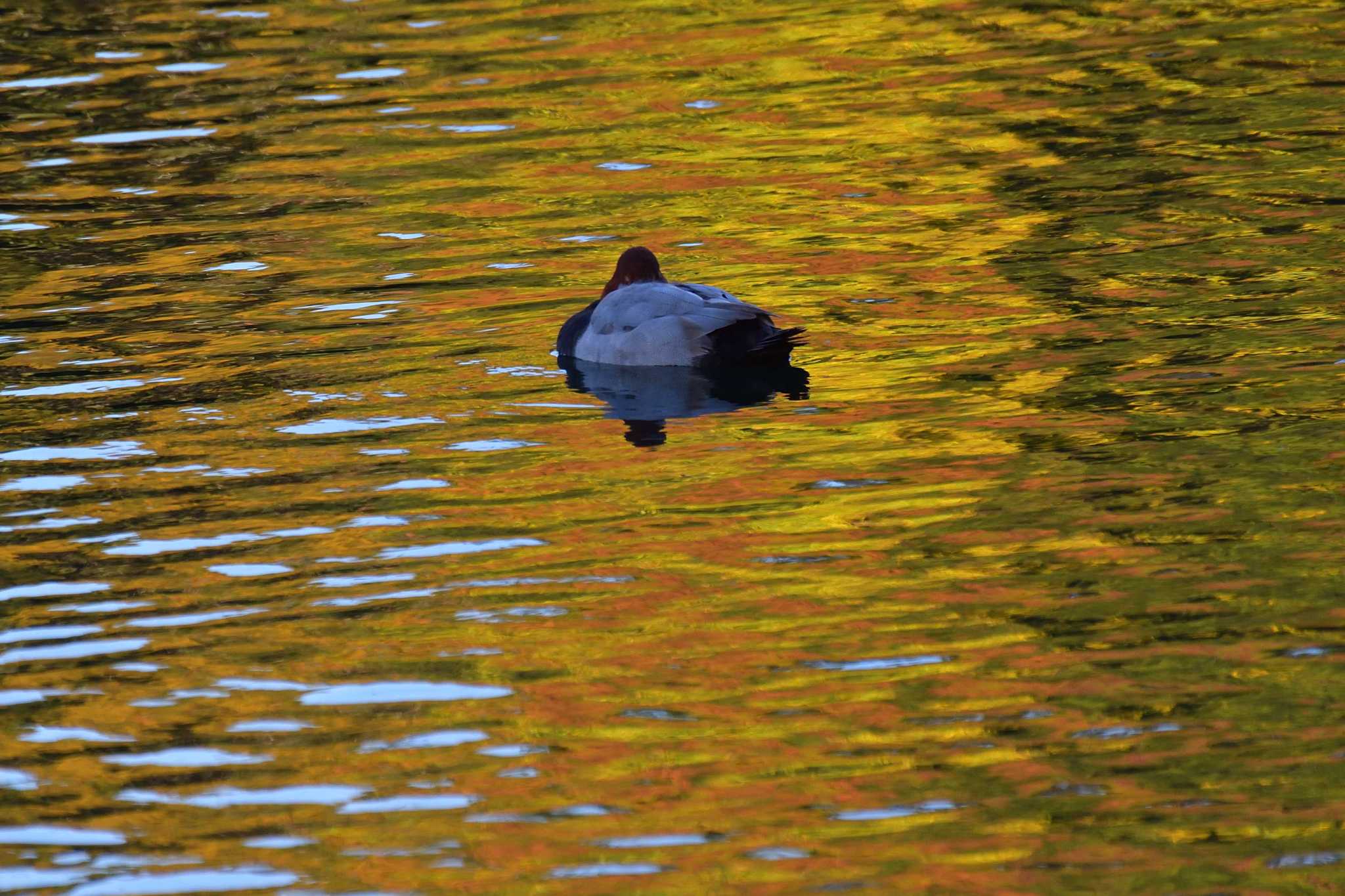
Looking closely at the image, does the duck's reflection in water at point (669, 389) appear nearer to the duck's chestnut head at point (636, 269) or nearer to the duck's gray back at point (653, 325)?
the duck's gray back at point (653, 325)

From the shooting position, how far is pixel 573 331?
12.5 meters

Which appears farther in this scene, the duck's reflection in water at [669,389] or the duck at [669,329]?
the duck at [669,329]

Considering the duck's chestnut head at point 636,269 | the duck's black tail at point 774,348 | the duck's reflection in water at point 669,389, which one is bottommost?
the duck's reflection in water at point 669,389

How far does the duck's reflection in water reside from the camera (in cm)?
1131

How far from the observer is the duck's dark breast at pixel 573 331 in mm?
12469

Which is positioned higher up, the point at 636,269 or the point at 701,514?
the point at 636,269

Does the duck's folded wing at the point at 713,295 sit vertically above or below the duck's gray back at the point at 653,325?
above

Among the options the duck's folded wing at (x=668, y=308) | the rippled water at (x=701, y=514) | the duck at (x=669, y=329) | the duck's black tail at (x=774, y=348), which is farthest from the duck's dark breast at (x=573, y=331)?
the duck's black tail at (x=774, y=348)

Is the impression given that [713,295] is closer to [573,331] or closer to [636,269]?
[636,269]

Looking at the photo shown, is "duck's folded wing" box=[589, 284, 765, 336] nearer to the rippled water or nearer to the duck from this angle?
the duck

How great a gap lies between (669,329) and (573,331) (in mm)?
746

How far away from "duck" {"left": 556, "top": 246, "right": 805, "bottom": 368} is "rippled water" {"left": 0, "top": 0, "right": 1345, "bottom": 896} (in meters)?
0.24

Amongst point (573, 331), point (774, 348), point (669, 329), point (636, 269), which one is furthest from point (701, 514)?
point (636, 269)

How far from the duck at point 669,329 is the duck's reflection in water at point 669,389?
0.06m
